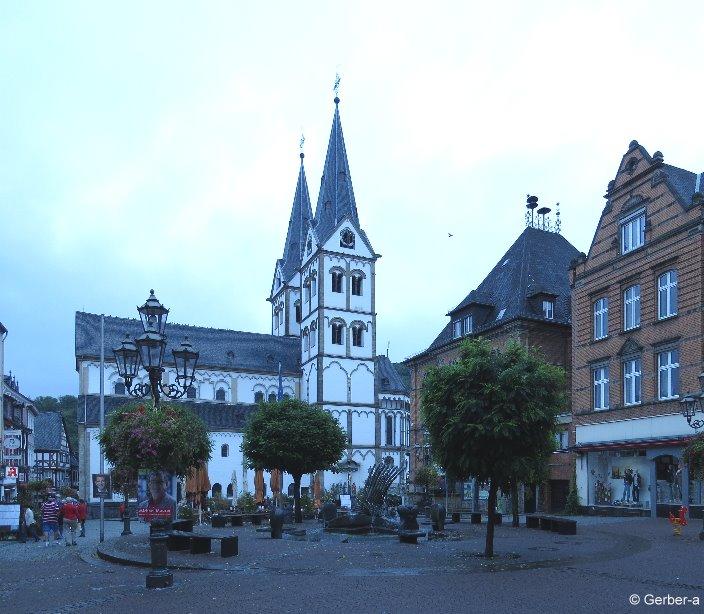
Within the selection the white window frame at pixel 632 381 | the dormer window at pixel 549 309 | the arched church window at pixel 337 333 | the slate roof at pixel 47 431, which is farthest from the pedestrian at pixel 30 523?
the slate roof at pixel 47 431

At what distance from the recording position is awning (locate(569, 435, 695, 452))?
1220 inches

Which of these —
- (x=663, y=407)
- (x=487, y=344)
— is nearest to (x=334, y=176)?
(x=663, y=407)

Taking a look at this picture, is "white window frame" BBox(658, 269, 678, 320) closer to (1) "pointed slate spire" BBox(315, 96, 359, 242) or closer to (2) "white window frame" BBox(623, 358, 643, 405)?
(2) "white window frame" BBox(623, 358, 643, 405)

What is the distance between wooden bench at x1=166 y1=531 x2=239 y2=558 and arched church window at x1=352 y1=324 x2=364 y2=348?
194 ft

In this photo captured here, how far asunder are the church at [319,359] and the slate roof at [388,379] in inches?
22.5

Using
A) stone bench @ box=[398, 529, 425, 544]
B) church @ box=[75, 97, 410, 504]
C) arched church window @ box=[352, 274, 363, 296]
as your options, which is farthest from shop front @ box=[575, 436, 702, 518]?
arched church window @ box=[352, 274, 363, 296]

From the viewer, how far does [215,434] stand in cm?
7481

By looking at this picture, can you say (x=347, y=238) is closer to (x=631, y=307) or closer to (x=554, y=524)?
(x=631, y=307)

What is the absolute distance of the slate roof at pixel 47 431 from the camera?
10912cm

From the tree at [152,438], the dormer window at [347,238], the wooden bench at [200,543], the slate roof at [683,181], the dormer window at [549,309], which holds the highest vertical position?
the dormer window at [347,238]

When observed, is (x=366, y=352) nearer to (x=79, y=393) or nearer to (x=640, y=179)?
(x=79, y=393)

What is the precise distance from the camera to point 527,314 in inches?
1654

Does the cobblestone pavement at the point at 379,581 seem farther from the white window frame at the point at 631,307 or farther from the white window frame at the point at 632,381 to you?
the white window frame at the point at 631,307

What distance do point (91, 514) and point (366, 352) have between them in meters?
34.3
